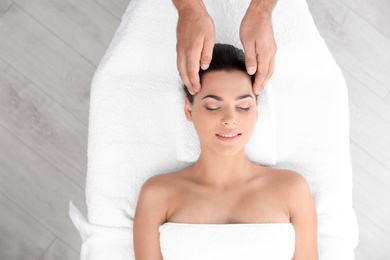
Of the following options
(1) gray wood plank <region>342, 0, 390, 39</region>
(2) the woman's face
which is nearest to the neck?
(2) the woman's face

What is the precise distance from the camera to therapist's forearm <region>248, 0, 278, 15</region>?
1392mm

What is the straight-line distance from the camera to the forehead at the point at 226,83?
1329 millimetres

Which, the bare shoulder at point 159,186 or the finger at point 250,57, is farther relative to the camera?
the bare shoulder at point 159,186

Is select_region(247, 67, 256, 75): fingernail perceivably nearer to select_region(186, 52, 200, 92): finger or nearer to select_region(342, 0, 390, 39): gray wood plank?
select_region(186, 52, 200, 92): finger

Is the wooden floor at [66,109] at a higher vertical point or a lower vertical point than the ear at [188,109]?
lower

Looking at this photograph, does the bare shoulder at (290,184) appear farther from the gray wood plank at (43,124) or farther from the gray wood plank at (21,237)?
the gray wood plank at (21,237)

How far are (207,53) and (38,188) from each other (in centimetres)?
106

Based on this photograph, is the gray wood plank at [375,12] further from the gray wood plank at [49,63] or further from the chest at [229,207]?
the gray wood plank at [49,63]

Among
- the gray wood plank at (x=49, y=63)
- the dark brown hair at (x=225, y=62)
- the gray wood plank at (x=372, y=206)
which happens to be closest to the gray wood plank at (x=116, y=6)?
the gray wood plank at (x=49, y=63)

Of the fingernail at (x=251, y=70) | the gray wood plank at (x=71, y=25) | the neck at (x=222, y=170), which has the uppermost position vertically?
the fingernail at (x=251, y=70)

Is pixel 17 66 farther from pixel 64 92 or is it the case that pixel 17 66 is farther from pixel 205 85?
pixel 205 85

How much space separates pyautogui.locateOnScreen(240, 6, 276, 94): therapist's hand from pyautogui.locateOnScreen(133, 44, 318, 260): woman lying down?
0.13ft

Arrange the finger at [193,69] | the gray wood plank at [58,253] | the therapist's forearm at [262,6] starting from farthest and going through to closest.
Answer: the gray wood plank at [58,253] < the therapist's forearm at [262,6] < the finger at [193,69]

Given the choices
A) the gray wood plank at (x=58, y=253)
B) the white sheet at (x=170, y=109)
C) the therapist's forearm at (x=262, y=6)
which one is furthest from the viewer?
the gray wood plank at (x=58, y=253)
